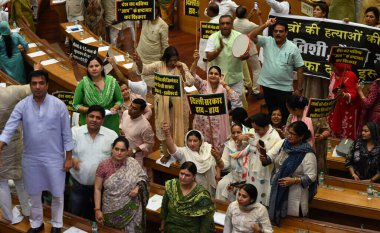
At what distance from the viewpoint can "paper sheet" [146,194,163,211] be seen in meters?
5.38

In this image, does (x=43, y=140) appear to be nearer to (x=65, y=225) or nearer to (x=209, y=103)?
(x=65, y=225)

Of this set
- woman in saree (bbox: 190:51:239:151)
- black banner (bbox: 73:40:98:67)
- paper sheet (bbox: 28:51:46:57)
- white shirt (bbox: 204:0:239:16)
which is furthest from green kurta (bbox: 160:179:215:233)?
white shirt (bbox: 204:0:239:16)

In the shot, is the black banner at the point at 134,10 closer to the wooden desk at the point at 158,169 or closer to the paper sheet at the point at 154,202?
the wooden desk at the point at 158,169

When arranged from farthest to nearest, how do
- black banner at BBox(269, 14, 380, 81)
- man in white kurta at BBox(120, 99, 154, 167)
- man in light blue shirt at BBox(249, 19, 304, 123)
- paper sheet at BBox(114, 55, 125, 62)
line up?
paper sheet at BBox(114, 55, 125, 62), black banner at BBox(269, 14, 380, 81), man in light blue shirt at BBox(249, 19, 304, 123), man in white kurta at BBox(120, 99, 154, 167)

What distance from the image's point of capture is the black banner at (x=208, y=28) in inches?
286

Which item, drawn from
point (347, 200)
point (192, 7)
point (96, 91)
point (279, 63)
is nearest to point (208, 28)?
point (192, 7)

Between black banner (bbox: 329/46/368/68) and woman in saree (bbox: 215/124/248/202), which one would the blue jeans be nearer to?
woman in saree (bbox: 215/124/248/202)

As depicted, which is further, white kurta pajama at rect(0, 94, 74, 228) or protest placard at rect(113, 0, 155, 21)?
protest placard at rect(113, 0, 155, 21)

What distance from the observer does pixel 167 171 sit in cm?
615

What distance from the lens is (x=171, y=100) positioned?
246 inches

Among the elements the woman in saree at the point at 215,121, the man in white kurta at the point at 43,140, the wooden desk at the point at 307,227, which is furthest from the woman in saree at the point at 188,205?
the woman in saree at the point at 215,121

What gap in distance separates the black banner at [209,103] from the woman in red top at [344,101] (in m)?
1.23

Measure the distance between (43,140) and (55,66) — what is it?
3459 millimetres

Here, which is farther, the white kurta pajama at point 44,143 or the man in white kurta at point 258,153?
the man in white kurta at point 258,153
